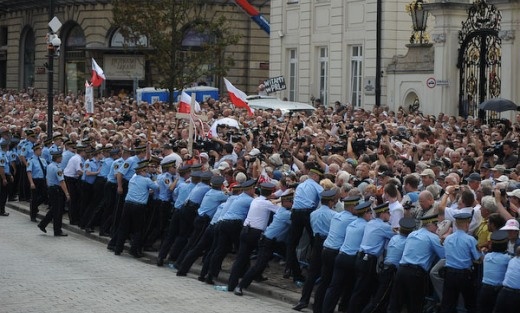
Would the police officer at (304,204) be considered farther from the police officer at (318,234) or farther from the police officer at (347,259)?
the police officer at (347,259)

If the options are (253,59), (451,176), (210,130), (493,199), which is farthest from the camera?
(253,59)

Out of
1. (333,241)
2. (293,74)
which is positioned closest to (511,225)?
(333,241)

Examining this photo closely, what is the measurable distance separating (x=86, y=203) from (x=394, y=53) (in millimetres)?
15128

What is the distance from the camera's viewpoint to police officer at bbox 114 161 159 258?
20719 millimetres

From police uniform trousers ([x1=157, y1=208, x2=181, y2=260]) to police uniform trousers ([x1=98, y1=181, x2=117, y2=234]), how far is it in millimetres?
3164

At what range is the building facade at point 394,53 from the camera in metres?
28.4

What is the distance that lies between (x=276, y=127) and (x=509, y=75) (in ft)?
18.3

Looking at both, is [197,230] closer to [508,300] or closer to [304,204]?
[304,204]

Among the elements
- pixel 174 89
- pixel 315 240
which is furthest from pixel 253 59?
pixel 315 240

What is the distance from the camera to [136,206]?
68.1 feet

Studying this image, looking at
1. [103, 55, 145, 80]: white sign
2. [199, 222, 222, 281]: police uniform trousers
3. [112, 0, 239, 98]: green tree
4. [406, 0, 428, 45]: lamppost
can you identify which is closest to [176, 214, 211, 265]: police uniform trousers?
[199, 222, 222, 281]: police uniform trousers

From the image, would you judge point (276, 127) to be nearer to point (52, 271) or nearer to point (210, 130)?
point (210, 130)

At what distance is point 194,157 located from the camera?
863 inches

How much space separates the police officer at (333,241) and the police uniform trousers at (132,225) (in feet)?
19.2
